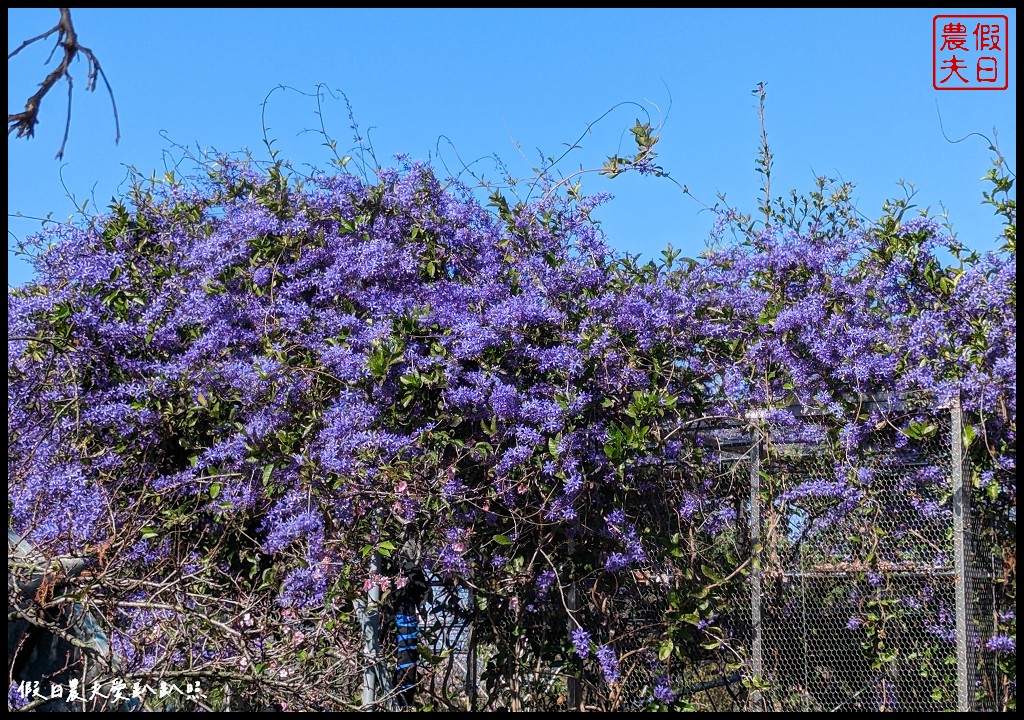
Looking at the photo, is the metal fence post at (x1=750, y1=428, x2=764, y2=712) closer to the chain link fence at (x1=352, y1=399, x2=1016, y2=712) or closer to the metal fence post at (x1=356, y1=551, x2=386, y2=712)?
the chain link fence at (x1=352, y1=399, x2=1016, y2=712)

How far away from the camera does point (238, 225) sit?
15.5 feet

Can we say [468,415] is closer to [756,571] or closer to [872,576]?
[756,571]

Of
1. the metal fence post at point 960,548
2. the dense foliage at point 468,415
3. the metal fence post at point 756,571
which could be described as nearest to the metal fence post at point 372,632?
the dense foliage at point 468,415

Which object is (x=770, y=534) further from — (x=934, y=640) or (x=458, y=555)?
(x=458, y=555)

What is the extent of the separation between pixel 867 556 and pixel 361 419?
2.22 metres

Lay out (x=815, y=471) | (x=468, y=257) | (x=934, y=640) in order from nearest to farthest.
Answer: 1. (x=934, y=640)
2. (x=815, y=471)
3. (x=468, y=257)

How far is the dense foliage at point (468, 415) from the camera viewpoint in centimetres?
416

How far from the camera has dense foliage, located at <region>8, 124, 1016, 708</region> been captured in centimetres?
416

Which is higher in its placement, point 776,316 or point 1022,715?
point 776,316

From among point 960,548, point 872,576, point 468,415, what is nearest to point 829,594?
point 872,576

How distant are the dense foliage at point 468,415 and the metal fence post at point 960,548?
73 millimetres

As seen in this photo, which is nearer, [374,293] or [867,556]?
[867,556]

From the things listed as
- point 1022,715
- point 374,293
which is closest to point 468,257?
point 374,293

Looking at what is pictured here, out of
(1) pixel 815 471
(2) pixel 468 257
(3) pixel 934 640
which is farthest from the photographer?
(2) pixel 468 257
